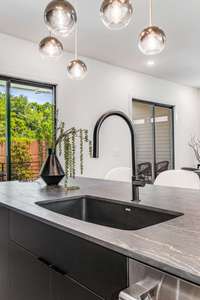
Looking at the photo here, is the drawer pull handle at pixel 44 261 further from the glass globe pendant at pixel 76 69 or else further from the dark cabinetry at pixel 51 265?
the glass globe pendant at pixel 76 69

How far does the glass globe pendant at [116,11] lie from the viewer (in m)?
1.55

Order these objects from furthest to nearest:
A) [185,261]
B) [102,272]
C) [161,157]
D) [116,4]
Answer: [161,157], [116,4], [102,272], [185,261]

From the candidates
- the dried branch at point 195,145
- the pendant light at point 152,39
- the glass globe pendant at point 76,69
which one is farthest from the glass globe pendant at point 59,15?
the dried branch at point 195,145

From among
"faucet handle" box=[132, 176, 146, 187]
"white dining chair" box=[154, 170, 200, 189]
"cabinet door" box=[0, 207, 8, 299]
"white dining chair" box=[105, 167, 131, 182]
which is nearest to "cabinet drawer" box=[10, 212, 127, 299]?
"cabinet door" box=[0, 207, 8, 299]

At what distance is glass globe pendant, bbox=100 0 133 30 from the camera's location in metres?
1.55

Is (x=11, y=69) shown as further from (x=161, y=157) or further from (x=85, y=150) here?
(x=161, y=157)

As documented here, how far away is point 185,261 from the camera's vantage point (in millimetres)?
685

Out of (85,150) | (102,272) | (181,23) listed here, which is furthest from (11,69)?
(102,272)

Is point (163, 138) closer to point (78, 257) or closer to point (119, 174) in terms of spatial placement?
point (119, 174)

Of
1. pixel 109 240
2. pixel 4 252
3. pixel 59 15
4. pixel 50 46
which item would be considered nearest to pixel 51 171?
pixel 4 252

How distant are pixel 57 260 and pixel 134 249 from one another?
442 mm

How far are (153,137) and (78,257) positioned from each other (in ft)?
15.7

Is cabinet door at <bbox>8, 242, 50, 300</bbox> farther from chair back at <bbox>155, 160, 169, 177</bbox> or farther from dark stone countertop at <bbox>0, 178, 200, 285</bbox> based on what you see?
chair back at <bbox>155, 160, 169, 177</bbox>

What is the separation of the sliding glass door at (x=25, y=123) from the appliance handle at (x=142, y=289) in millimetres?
2825
